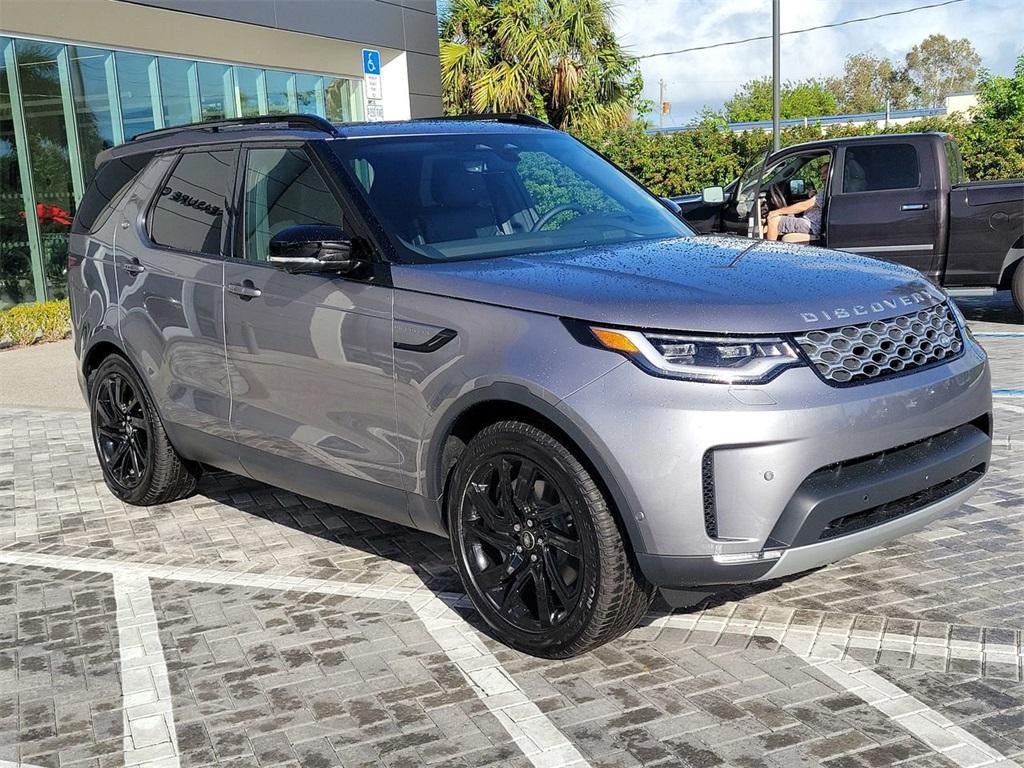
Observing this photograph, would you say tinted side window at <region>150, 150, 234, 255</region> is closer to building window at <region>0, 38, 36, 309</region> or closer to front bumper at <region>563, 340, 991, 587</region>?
front bumper at <region>563, 340, 991, 587</region>

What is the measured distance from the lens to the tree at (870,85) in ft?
307

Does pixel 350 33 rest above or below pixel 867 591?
above

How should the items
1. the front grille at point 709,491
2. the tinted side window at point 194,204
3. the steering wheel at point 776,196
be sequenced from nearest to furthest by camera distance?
the front grille at point 709,491, the tinted side window at point 194,204, the steering wheel at point 776,196

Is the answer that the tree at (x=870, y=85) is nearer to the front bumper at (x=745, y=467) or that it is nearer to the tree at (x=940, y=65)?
the tree at (x=940, y=65)

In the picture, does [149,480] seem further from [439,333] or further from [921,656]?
[921,656]

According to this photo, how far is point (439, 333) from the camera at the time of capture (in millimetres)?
4074

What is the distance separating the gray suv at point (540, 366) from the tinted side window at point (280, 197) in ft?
0.05

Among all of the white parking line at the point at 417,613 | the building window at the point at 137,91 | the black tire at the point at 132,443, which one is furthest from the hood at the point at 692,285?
the building window at the point at 137,91

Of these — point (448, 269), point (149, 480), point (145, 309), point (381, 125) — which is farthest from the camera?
point (149, 480)

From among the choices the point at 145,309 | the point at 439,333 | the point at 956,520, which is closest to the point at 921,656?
the point at 956,520

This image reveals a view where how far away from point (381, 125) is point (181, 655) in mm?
2396

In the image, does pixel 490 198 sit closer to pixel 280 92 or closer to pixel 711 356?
pixel 711 356

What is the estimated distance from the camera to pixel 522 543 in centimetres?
397

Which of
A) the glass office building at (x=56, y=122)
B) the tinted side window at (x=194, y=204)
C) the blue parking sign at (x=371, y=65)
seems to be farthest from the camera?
the glass office building at (x=56, y=122)
